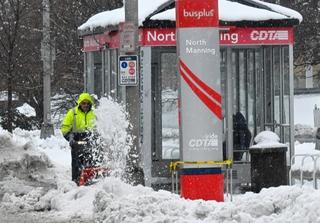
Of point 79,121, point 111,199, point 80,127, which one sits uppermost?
point 79,121

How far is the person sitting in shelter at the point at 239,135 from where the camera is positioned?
1416 cm

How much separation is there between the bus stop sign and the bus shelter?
5.52ft

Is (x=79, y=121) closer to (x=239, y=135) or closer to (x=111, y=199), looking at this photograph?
(x=239, y=135)

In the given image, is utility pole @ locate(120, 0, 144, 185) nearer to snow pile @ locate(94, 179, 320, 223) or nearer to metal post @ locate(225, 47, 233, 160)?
snow pile @ locate(94, 179, 320, 223)

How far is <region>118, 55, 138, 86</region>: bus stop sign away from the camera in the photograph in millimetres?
11430

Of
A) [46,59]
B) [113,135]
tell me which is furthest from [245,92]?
[46,59]

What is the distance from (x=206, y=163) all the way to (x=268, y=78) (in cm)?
525

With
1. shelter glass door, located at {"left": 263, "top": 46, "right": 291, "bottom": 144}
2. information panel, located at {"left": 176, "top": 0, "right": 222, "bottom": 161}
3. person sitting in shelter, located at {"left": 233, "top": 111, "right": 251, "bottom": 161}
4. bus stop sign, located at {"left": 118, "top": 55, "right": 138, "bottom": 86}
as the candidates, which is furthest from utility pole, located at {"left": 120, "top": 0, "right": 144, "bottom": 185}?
shelter glass door, located at {"left": 263, "top": 46, "right": 291, "bottom": 144}

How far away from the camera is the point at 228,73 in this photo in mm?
13703

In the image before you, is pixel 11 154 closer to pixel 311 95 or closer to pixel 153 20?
pixel 153 20

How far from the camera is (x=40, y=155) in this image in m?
15.5

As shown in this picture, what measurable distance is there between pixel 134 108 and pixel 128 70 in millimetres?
593

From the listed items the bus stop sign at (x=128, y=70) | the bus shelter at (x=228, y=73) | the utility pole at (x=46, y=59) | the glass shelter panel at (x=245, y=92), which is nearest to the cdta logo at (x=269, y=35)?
the bus shelter at (x=228, y=73)

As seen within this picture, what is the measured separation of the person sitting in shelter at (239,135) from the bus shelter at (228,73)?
58 mm
